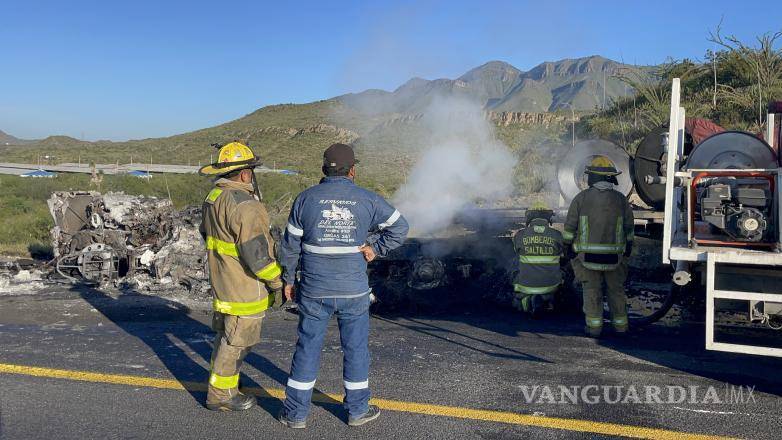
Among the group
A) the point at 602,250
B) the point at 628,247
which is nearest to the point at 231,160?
the point at 602,250

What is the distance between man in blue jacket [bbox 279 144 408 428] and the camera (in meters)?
3.70

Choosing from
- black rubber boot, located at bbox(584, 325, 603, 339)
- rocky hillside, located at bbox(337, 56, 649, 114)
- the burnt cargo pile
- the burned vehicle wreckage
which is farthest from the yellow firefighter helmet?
rocky hillside, located at bbox(337, 56, 649, 114)

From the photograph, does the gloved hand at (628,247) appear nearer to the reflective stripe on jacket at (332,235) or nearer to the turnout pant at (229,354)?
the reflective stripe on jacket at (332,235)

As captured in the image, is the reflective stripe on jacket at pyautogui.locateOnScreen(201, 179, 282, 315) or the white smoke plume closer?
the reflective stripe on jacket at pyautogui.locateOnScreen(201, 179, 282, 315)

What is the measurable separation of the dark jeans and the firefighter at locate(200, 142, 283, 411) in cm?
43

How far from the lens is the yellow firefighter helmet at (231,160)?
13.4 feet

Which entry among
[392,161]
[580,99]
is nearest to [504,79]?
[580,99]

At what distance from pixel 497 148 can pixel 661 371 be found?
8701 millimetres

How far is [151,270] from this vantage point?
364 inches

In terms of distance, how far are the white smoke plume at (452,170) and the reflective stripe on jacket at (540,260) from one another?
3.13m

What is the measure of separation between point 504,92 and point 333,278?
189725 millimetres

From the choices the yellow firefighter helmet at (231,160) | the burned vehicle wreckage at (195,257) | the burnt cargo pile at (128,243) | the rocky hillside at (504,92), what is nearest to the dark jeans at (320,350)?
the yellow firefighter helmet at (231,160)

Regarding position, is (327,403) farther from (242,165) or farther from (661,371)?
(661,371)

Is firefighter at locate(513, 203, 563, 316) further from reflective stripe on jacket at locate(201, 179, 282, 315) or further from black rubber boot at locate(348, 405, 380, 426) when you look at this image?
reflective stripe on jacket at locate(201, 179, 282, 315)
